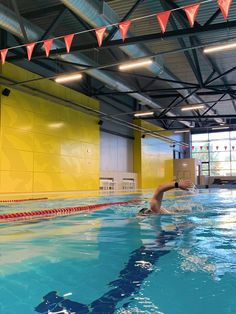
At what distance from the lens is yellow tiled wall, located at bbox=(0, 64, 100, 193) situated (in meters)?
13.2

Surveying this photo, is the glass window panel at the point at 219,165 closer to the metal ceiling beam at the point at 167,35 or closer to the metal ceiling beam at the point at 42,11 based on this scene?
the metal ceiling beam at the point at 42,11

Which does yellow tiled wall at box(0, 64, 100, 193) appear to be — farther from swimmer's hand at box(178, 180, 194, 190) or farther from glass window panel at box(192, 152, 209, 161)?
glass window panel at box(192, 152, 209, 161)

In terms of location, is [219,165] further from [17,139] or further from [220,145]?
[17,139]

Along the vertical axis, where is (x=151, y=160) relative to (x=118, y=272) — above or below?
above

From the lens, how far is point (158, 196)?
A: 541 cm

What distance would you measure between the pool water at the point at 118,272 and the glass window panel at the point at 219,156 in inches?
1346

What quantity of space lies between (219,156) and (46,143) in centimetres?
2630

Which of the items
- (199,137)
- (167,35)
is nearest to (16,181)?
(167,35)

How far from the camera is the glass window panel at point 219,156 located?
3672 cm

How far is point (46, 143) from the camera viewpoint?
50.5ft

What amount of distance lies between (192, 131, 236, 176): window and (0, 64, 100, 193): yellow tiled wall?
20.6 meters

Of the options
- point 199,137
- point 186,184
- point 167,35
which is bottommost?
point 186,184

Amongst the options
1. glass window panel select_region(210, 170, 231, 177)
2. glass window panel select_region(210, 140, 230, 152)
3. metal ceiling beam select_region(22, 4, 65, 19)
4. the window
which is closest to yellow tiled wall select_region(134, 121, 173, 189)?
the window

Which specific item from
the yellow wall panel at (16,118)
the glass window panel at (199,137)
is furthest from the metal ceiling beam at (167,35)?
the glass window panel at (199,137)
